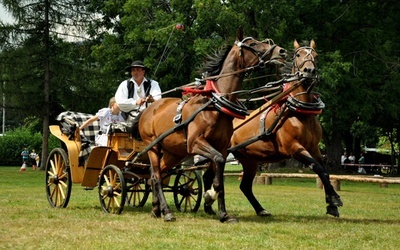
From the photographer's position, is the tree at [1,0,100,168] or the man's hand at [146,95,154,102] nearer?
the man's hand at [146,95,154,102]

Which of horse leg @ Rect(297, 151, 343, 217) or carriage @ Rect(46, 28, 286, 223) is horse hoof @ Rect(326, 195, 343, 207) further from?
carriage @ Rect(46, 28, 286, 223)

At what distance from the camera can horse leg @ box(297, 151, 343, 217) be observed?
40.5ft

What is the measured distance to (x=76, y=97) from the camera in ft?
146

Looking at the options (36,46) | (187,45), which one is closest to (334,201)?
(187,45)

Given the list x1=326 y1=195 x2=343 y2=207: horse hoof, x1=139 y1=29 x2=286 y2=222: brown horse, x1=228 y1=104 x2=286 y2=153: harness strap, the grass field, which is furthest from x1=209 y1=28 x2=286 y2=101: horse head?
x1=326 y1=195 x2=343 y2=207: horse hoof

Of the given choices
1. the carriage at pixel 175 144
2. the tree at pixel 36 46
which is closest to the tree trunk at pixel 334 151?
the tree at pixel 36 46

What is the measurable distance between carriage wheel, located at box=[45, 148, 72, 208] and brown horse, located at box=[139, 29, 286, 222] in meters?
2.23

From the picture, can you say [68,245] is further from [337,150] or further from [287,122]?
[337,150]

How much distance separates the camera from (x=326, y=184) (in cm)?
1241

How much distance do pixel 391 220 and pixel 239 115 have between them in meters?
3.36

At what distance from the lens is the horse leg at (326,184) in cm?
1236

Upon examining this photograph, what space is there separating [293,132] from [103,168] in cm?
339

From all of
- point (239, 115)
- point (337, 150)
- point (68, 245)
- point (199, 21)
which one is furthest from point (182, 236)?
point (337, 150)

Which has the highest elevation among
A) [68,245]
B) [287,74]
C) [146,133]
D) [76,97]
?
[76,97]
